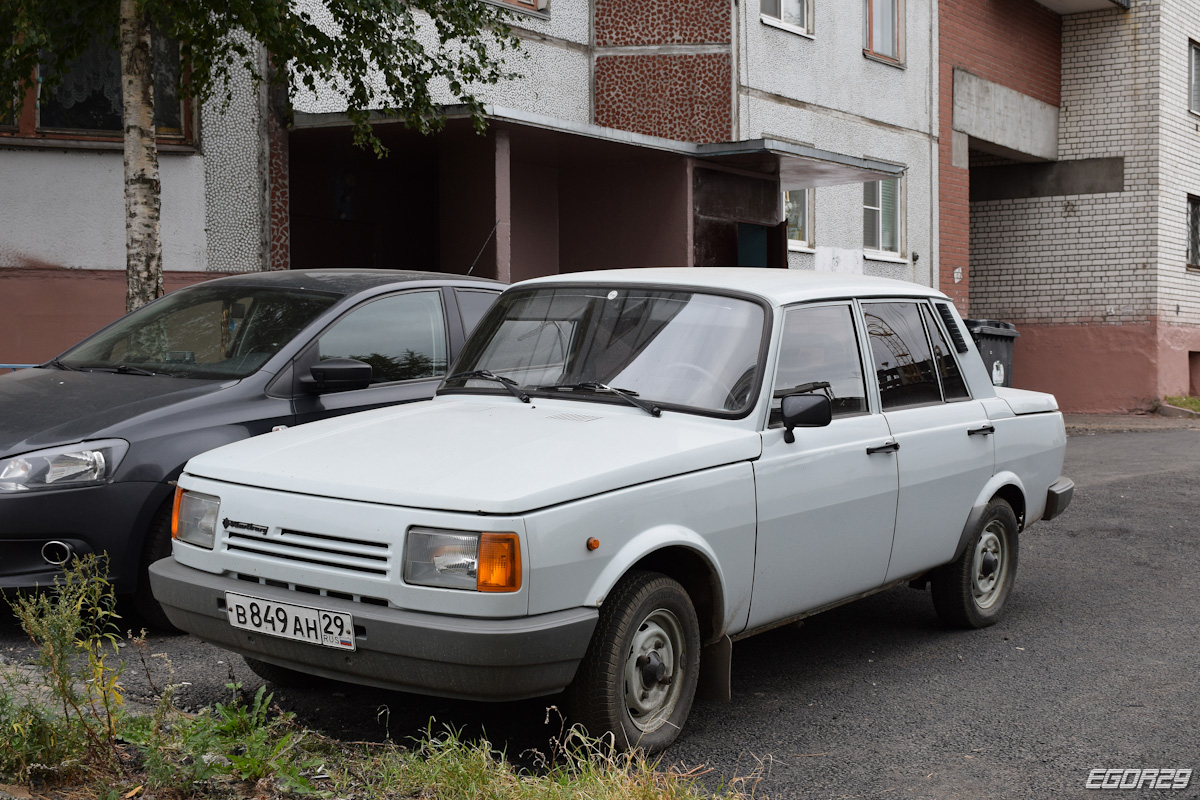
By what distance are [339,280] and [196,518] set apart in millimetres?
2620

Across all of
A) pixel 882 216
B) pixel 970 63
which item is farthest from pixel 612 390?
pixel 970 63

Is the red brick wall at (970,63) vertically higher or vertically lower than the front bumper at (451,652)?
higher

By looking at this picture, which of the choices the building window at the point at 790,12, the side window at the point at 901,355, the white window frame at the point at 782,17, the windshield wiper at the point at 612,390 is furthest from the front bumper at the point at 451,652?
the building window at the point at 790,12

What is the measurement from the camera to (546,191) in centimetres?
1536

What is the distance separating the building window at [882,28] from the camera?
19.1 metres

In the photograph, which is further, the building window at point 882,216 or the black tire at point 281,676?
the building window at point 882,216

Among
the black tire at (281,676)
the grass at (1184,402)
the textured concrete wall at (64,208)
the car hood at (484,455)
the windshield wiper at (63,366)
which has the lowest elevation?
the grass at (1184,402)

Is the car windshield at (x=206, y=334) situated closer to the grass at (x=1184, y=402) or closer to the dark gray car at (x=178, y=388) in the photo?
the dark gray car at (x=178, y=388)

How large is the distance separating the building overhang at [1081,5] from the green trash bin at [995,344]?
987 cm

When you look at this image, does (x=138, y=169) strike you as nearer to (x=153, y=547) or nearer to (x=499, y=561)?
(x=153, y=547)

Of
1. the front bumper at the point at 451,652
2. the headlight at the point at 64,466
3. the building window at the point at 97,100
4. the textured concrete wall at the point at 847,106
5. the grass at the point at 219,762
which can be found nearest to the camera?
the grass at the point at 219,762

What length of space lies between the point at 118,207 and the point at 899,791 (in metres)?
9.87

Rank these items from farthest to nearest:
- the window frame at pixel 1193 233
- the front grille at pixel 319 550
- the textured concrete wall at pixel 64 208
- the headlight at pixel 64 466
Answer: the window frame at pixel 1193 233 → the textured concrete wall at pixel 64 208 → the headlight at pixel 64 466 → the front grille at pixel 319 550

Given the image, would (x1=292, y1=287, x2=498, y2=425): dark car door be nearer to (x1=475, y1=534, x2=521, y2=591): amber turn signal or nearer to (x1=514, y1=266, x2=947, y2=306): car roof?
(x1=514, y1=266, x2=947, y2=306): car roof
